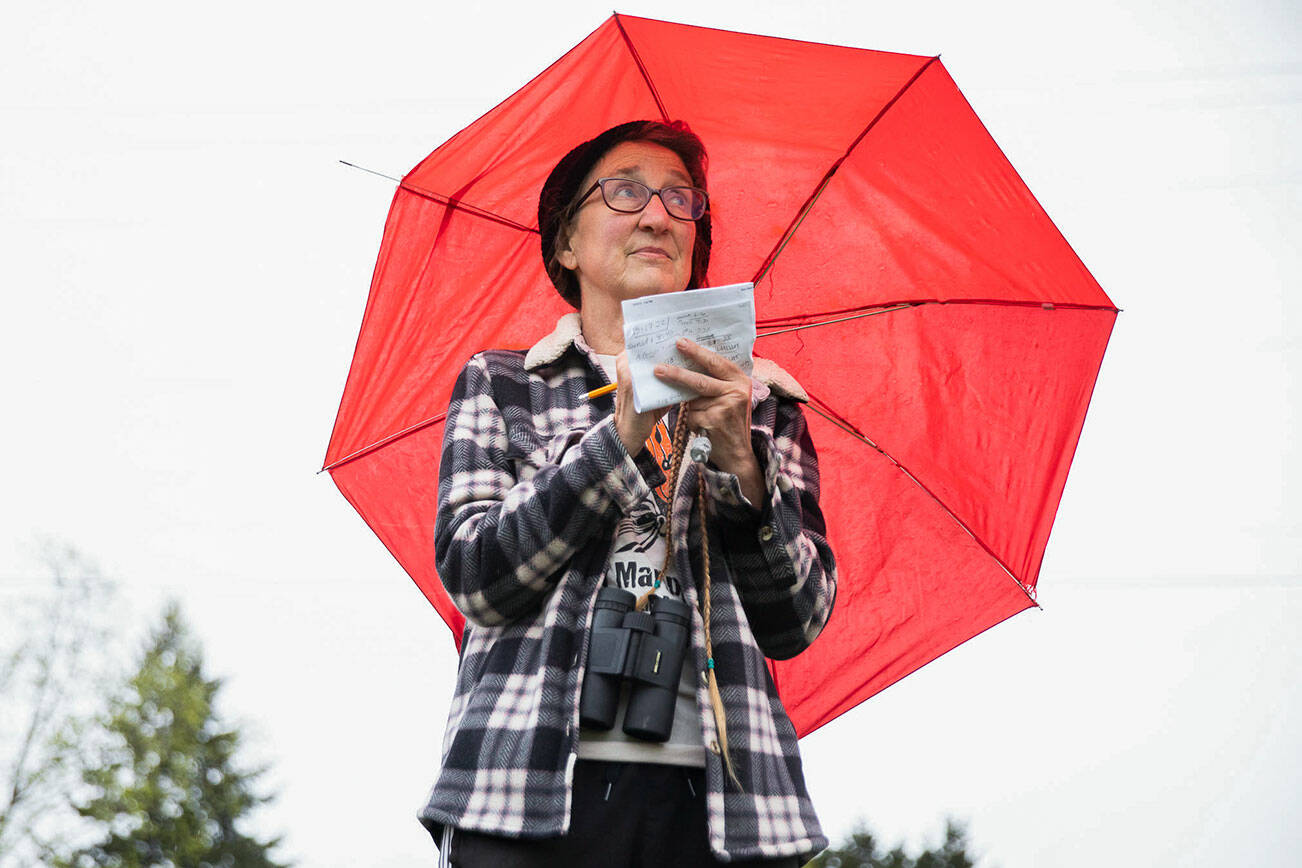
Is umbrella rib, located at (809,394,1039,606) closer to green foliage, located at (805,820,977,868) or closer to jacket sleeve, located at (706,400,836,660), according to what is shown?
jacket sleeve, located at (706,400,836,660)

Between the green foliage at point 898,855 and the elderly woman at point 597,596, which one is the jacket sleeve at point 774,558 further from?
the green foliage at point 898,855

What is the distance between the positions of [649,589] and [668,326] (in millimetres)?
418

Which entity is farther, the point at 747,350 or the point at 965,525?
the point at 965,525

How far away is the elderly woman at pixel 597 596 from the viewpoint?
1.55 metres

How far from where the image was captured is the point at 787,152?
7.86 ft

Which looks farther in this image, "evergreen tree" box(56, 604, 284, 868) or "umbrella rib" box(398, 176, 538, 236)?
"evergreen tree" box(56, 604, 284, 868)

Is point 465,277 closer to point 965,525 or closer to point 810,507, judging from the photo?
point 810,507

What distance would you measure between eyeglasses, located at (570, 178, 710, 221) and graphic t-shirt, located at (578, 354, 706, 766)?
0.47 m

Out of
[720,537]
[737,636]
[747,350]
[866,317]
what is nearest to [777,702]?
[737,636]

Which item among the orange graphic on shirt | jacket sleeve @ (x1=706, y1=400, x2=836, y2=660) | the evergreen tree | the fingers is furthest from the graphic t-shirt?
the evergreen tree

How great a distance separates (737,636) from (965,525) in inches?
36.0

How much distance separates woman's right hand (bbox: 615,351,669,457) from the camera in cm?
162

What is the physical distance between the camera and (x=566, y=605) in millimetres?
1679

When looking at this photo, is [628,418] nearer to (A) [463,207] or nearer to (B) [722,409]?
(B) [722,409]
